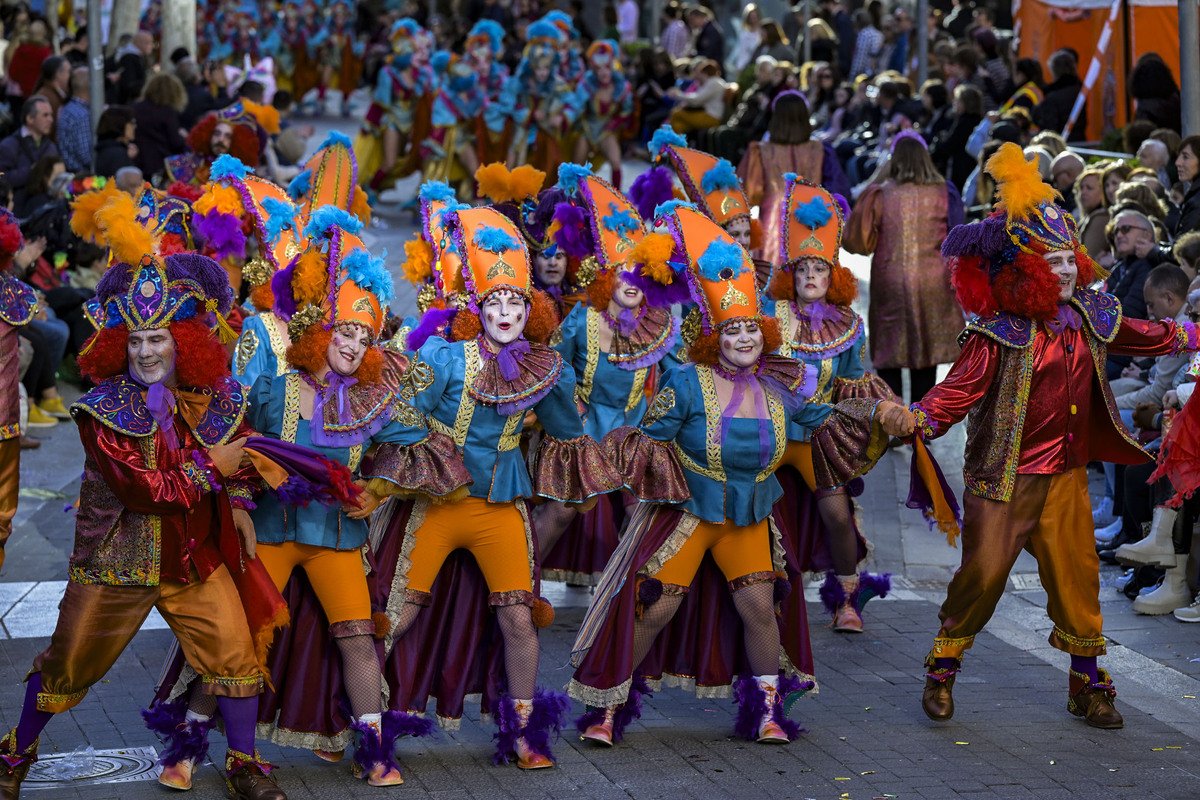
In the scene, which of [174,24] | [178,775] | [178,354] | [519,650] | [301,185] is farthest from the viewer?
[174,24]

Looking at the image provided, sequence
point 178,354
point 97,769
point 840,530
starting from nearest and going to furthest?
point 178,354 → point 97,769 → point 840,530

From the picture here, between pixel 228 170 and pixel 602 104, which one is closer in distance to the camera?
pixel 228 170

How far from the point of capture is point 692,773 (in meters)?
5.71

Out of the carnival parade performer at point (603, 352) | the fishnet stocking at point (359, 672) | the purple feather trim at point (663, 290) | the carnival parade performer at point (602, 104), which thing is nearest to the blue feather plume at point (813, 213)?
the carnival parade performer at point (603, 352)

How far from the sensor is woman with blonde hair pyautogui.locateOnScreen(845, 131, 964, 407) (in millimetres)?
10219

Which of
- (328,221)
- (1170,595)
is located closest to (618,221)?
(328,221)

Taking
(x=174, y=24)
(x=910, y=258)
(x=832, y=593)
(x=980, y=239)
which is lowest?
(x=832, y=593)

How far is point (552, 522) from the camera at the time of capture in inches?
293

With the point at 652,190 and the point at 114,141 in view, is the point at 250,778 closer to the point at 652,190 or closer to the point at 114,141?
the point at 652,190

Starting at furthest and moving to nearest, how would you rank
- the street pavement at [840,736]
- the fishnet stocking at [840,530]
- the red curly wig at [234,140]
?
the red curly wig at [234,140], the fishnet stocking at [840,530], the street pavement at [840,736]

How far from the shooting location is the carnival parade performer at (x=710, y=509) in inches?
235

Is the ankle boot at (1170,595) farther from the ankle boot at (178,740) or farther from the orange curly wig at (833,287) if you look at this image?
the ankle boot at (178,740)

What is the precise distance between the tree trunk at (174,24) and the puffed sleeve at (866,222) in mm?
15117

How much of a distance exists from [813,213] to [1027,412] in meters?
1.89
